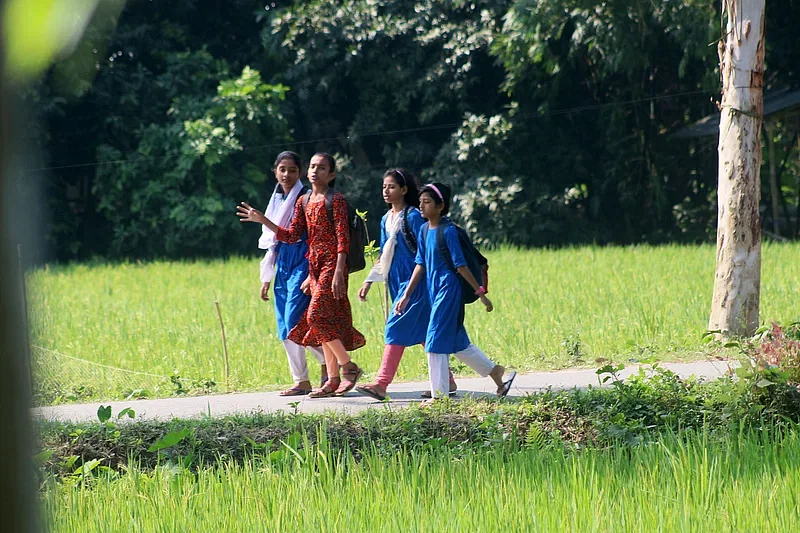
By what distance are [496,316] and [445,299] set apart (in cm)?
499

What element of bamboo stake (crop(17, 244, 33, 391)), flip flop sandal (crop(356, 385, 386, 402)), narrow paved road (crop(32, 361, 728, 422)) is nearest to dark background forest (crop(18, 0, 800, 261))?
narrow paved road (crop(32, 361, 728, 422))

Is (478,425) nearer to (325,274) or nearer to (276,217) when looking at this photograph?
(325,274)

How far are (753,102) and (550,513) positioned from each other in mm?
5884

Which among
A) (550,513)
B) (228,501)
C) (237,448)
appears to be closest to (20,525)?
(550,513)

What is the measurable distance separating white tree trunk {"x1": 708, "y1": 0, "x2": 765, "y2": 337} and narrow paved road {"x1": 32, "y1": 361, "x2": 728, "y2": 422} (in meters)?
0.84

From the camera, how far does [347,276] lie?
686 cm

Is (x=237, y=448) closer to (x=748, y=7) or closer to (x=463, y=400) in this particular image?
(x=463, y=400)

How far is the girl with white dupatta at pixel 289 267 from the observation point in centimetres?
722

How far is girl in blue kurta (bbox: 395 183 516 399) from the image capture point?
6516 millimetres

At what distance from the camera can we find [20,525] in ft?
1.81

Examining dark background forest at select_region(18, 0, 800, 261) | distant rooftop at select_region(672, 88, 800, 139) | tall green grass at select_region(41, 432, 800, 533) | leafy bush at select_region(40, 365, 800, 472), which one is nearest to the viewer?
tall green grass at select_region(41, 432, 800, 533)

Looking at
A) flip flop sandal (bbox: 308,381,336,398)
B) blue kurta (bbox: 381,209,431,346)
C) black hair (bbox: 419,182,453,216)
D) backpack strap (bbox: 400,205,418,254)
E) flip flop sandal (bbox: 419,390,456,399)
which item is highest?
black hair (bbox: 419,182,453,216)

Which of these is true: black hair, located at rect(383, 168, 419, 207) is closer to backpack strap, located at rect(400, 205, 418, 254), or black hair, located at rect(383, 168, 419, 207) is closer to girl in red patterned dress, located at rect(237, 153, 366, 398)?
→ backpack strap, located at rect(400, 205, 418, 254)

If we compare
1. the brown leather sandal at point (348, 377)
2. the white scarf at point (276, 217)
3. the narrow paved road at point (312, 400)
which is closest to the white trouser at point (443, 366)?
the narrow paved road at point (312, 400)
